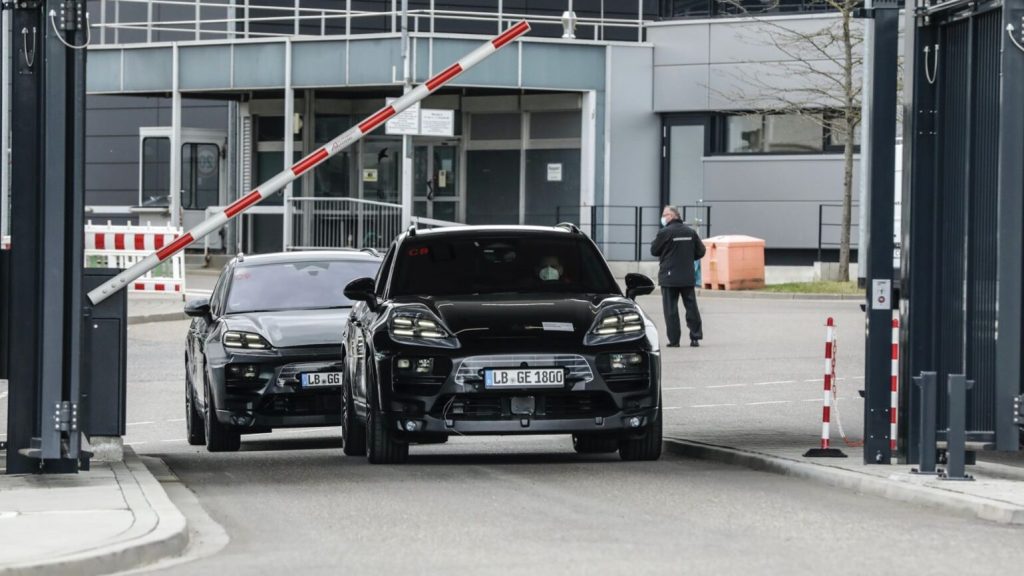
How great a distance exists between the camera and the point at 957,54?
480 inches

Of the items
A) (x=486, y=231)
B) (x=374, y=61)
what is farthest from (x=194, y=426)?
(x=374, y=61)

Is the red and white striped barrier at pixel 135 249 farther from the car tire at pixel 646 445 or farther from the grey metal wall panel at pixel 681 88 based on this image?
the car tire at pixel 646 445

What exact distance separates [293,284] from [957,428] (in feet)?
20.4

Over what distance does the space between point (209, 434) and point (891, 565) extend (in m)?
7.59

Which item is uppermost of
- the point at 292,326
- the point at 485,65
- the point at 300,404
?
the point at 485,65

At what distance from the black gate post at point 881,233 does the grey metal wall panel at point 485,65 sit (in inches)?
1214

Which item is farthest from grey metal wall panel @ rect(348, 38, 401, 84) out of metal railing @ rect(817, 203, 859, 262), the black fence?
metal railing @ rect(817, 203, 859, 262)

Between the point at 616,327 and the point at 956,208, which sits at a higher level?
the point at 956,208

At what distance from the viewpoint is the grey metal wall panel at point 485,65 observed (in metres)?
42.8

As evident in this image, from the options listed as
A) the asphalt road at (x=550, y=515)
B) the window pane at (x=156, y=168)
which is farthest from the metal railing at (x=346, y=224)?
the asphalt road at (x=550, y=515)

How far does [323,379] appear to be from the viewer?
14.6 metres

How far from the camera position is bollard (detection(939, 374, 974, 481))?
11273 mm

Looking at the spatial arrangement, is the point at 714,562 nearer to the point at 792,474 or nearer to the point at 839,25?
the point at 792,474

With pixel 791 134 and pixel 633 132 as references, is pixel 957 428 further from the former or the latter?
pixel 633 132
